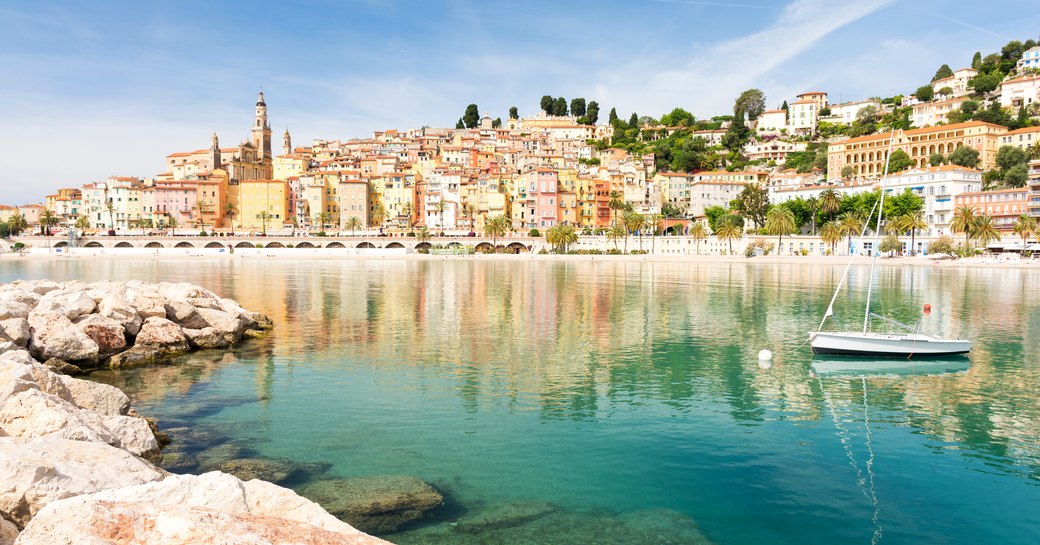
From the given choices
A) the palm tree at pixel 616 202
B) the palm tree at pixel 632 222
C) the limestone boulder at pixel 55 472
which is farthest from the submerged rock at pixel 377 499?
the palm tree at pixel 616 202

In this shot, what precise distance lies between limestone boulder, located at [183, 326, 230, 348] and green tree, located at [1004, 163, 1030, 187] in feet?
457

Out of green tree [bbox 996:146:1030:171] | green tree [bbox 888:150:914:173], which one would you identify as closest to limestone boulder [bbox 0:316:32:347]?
green tree [bbox 996:146:1030:171]

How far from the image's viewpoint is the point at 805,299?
1893 inches

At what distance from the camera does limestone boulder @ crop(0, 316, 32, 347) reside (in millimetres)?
19578

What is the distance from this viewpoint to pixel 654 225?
133750 mm

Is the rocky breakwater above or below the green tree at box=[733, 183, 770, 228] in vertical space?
below

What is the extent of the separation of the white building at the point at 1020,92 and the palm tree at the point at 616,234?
10673 cm

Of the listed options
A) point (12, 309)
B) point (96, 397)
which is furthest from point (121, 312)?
point (96, 397)

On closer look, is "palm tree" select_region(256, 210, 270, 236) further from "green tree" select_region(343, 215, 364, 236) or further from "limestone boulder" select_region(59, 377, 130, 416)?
"limestone boulder" select_region(59, 377, 130, 416)

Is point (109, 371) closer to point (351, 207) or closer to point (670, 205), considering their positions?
point (351, 207)

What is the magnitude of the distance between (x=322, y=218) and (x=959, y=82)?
17320 centimetres

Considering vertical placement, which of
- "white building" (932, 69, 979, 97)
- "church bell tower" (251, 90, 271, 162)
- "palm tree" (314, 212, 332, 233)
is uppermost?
"white building" (932, 69, 979, 97)

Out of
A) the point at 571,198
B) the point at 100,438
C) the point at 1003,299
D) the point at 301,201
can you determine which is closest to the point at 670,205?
the point at 571,198

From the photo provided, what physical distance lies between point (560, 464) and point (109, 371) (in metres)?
16.3
